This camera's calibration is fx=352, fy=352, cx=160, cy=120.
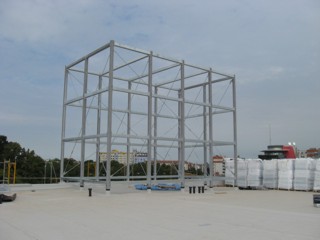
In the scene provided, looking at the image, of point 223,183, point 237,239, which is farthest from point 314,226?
point 223,183

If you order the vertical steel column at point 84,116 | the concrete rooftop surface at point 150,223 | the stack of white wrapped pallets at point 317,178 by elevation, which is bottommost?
the concrete rooftop surface at point 150,223

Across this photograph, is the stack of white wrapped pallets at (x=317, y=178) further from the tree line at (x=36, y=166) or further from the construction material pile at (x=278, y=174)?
the tree line at (x=36, y=166)

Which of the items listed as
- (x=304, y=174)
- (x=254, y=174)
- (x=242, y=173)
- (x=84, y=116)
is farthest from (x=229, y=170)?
(x=84, y=116)

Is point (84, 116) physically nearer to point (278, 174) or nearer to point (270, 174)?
point (270, 174)

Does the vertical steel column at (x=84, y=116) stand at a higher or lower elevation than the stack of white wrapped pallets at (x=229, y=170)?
higher

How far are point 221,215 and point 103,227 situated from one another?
4.41m

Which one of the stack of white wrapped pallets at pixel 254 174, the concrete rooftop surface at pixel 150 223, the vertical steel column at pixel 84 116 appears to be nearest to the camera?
the concrete rooftop surface at pixel 150 223

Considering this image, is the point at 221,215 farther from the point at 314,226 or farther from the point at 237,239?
the point at 237,239

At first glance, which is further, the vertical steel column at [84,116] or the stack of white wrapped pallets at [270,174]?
the stack of white wrapped pallets at [270,174]

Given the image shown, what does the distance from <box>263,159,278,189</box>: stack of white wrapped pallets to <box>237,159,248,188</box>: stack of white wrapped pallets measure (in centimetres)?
147

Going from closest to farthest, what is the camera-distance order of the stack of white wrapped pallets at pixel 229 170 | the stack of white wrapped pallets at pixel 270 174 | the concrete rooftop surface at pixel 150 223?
the concrete rooftop surface at pixel 150 223 → the stack of white wrapped pallets at pixel 270 174 → the stack of white wrapped pallets at pixel 229 170

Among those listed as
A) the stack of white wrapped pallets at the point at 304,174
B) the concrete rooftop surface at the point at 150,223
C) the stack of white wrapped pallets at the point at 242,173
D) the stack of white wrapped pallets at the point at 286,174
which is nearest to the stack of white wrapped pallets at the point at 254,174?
the stack of white wrapped pallets at the point at 242,173

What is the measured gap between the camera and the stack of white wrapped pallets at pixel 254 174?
92.6ft

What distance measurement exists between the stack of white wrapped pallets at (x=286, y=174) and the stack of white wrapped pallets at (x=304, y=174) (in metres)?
0.44
